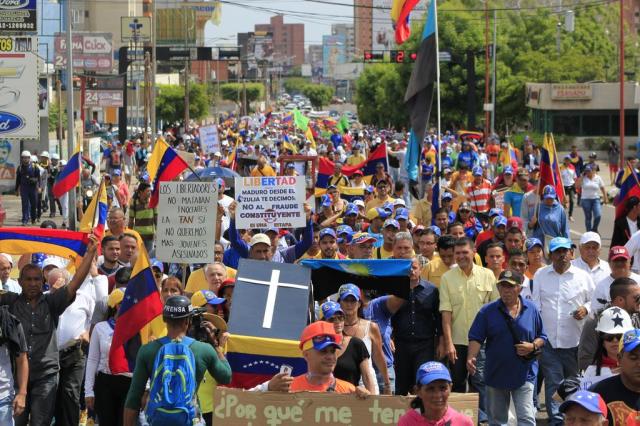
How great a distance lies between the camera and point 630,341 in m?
6.60

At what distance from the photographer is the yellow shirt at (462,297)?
34.3ft

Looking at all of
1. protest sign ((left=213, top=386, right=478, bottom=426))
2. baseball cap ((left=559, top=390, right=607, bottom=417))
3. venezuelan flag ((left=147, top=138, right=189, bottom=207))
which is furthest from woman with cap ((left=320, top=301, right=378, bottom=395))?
venezuelan flag ((left=147, top=138, right=189, bottom=207))

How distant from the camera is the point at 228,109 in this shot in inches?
6649

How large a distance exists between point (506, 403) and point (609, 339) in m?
1.95

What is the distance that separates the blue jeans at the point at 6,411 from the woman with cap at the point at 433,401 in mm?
3117

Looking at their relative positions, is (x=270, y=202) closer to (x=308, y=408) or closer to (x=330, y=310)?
(x=330, y=310)

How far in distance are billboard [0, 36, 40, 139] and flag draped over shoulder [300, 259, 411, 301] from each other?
37.3 feet

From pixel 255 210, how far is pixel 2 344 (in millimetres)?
5640

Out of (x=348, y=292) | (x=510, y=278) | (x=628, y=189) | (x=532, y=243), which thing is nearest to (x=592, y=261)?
(x=532, y=243)

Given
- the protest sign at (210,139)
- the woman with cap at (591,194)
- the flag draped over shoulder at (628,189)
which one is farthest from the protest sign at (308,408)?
the protest sign at (210,139)

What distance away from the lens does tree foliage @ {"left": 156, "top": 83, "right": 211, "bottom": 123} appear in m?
90.2

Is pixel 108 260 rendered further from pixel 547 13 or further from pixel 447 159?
pixel 547 13

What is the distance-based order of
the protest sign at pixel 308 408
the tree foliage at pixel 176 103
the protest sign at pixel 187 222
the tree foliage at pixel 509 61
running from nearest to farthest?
the protest sign at pixel 308 408
the protest sign at pixel 187 222
the tree foliage at pixel 509 61
the tree foliage at pixel 176 103

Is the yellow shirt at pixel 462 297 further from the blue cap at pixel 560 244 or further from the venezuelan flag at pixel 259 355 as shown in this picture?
the venezuelan flag at pixel 259 355
